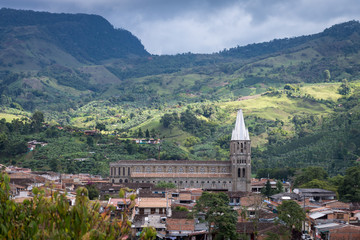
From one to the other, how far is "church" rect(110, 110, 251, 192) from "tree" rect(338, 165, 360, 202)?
16.1 m

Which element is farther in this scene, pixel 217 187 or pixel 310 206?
pixel 217 187

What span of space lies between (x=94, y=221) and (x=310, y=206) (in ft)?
134

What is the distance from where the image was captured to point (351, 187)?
2397 inches

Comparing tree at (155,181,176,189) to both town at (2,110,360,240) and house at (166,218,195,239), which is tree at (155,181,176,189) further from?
house at (166,218,195,239)

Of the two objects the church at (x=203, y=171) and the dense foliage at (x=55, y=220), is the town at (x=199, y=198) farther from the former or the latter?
the dense foliage at (x=55, y=220)

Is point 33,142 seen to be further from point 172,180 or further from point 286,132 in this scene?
point 286,132

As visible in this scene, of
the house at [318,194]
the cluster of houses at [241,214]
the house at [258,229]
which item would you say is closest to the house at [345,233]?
the cluster of houses at [241,214]

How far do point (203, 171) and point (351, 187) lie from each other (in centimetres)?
2322

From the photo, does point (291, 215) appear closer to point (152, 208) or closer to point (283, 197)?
point (152, 208)

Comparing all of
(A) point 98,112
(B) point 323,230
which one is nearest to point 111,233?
(B) point 323,230

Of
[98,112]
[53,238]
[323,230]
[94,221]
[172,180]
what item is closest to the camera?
[53,238]

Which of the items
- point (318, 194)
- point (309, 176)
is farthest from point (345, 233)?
point (309, 176)

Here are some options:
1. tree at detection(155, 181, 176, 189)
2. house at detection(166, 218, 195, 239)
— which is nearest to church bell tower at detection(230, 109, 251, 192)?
tree at detection(155, 181, 176, 189)

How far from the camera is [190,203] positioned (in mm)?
56375
